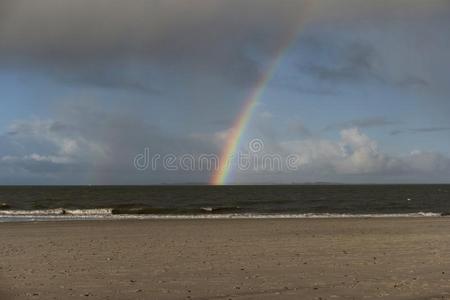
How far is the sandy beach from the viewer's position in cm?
916

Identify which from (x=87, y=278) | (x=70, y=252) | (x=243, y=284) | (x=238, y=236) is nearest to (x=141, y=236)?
(x=238, y=236)

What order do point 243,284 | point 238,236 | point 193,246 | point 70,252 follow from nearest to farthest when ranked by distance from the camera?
point 243,284
point 70,252
point 193,246
point 238,236

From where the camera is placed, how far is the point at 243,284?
983cm

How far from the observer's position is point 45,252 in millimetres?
15328

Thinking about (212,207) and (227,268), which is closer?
(227,268)

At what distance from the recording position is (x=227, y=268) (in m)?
11.8

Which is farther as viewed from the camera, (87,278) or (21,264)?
(21,264)

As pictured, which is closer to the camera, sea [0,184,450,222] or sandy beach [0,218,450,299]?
sandy beach [0,218,450,299]

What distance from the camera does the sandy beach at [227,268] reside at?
361 inches

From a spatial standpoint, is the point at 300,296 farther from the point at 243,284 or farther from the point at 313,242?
the point at 313,242

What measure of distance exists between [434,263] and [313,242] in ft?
18.3

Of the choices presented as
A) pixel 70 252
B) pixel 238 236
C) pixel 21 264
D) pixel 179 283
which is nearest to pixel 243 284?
pixel 179 283

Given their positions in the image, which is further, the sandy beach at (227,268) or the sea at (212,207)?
the sea at (212,207)

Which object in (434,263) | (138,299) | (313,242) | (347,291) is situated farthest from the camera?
(313,242)
